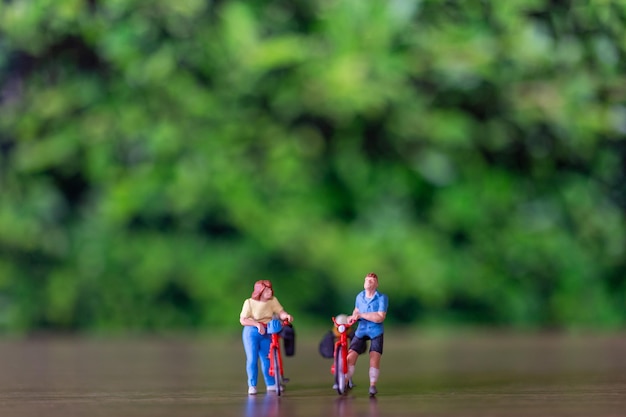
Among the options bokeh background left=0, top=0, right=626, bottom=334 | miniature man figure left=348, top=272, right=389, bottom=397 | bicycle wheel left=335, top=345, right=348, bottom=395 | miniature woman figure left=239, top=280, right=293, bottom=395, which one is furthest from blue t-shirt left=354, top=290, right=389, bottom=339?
bokeh background left=0, top=0, right=626, bottom=334

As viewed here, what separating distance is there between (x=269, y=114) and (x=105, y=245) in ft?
7.57

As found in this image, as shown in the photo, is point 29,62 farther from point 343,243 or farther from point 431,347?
point 431,347

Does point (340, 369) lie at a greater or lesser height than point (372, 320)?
lesser

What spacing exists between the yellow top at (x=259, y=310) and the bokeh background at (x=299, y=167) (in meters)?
6.56

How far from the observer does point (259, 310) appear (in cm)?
627

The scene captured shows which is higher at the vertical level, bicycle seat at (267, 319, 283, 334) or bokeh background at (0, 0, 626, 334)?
bokeh background at (0, 0, 626, 334)

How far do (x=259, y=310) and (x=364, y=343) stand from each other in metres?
0.58

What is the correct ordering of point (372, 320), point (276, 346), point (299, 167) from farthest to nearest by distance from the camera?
point (299, 167) → point (276, 346) → point (372, 320)

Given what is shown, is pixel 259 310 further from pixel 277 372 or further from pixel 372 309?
pixel 372 309

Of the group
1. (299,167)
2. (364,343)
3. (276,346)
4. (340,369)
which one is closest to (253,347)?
(276,346)

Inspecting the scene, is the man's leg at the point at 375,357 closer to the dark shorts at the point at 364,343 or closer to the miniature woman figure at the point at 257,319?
the dark shorts at the point at 364,343

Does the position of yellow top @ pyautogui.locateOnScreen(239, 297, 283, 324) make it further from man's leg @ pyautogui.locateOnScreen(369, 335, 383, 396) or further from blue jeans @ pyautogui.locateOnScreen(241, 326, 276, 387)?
man's leg @ pyautogui.locateOnScreen(369, 335, 383, 396)

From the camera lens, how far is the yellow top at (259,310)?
6266 millimetres

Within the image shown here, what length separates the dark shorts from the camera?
6113mm
